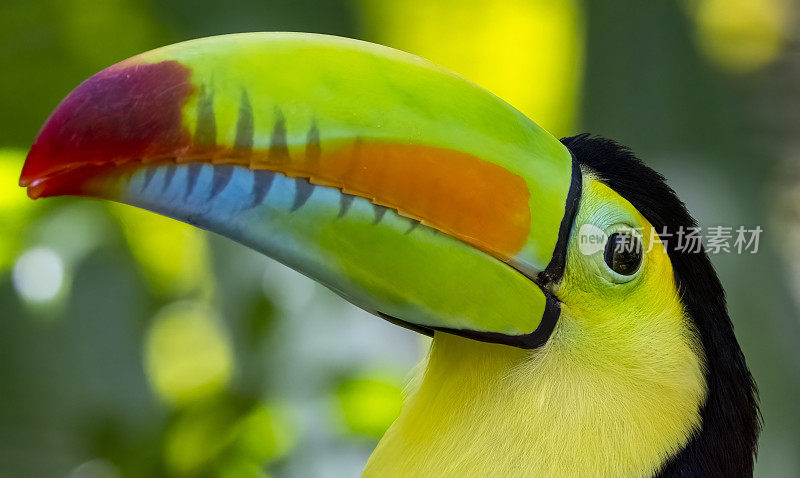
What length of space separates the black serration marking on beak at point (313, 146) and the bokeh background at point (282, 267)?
2003mm

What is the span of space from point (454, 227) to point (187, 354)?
7.18ft

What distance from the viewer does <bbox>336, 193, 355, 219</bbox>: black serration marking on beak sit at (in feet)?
2.99

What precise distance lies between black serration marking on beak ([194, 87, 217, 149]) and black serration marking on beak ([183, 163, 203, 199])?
21mm

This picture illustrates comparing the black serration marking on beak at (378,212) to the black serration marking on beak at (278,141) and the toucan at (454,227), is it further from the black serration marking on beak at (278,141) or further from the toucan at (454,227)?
the black serration marking on beak at (278,141)

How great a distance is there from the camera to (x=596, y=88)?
3.21m

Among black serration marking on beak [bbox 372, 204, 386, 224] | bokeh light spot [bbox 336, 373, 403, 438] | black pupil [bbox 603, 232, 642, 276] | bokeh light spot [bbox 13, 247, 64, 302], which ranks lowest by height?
bokeh light spot [bbox 13, 247, 64, 302]

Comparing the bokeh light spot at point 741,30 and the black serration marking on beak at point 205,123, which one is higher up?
the bokeh light spot at point 741,30

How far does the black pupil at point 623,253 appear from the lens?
41.8 inches

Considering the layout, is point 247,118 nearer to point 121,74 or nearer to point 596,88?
point 121,74

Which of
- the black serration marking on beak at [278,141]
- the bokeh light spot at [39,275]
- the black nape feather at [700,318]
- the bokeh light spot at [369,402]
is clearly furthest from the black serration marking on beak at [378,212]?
the bokeh light spot at [39,275]

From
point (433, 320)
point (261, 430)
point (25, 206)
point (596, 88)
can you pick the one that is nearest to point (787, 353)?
point (596, 88)

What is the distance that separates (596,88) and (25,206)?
2223 millimetres

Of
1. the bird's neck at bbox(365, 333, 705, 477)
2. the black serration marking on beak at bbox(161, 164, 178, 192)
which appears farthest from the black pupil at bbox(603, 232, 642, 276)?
the black serration marking on beak at bbox(161, 164, 178, 192)

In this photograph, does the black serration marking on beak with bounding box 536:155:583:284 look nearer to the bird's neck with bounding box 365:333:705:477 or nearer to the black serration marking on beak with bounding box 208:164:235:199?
the bird's neck with bounding box 365:333:705:477
